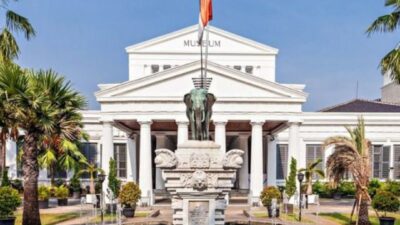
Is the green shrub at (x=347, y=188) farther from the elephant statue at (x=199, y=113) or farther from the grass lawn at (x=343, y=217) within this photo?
the elephant statue at (x=199, y=113)

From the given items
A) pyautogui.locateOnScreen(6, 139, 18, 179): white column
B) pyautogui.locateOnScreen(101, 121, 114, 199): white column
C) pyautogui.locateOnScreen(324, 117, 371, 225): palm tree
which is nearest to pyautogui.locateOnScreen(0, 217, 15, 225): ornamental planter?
pyautogui.locateOnScreen(324, 117, 371, 225): palm tree

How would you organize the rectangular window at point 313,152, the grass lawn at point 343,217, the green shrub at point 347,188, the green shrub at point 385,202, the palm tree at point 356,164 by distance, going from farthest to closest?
1. the rectangular window at point 313,152
2. the green shrub at point 347,188
3. the grass lawn at point 343,217
4. the green shrub at point 385,202
5. the palm tree at point 356,164

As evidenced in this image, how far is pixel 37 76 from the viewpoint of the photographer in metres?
18.0

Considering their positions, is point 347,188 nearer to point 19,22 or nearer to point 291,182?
point 291,182

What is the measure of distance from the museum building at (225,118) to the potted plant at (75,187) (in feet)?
10.2

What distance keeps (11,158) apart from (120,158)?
1140cm

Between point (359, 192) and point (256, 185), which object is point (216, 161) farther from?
point (256, 185)

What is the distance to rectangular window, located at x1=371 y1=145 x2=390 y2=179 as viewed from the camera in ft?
148

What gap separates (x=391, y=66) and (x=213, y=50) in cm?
2932

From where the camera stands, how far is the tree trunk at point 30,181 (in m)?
17.9

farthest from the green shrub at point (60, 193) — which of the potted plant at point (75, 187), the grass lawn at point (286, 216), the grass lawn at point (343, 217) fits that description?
the grass lawn at point (343, 217)

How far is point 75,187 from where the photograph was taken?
135 ft

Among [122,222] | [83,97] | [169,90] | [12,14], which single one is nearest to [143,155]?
[169,90]

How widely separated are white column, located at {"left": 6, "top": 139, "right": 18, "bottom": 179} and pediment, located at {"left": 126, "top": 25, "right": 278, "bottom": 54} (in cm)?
1540
